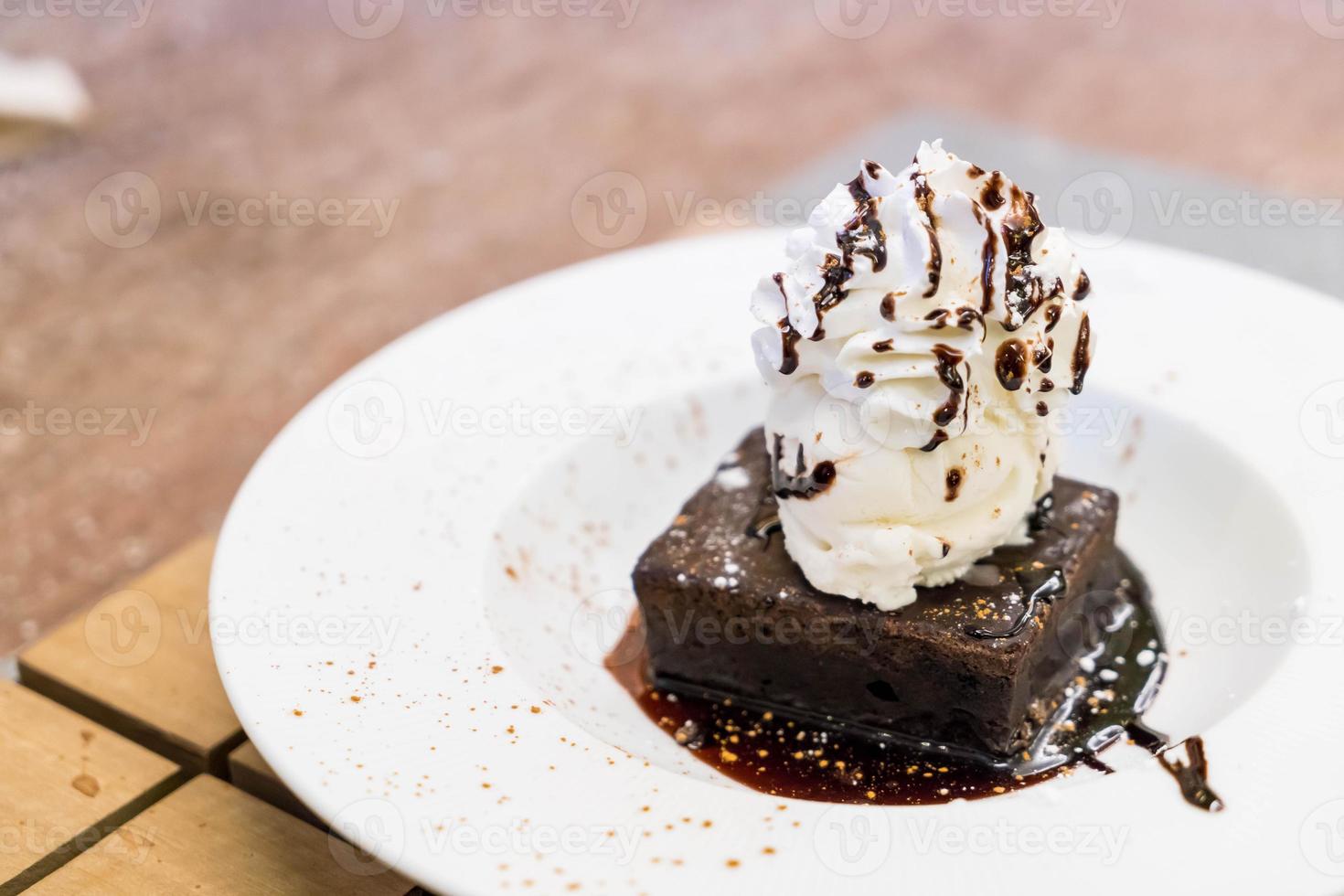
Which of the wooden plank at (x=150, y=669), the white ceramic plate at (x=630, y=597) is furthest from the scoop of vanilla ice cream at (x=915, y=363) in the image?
the wooden plank at (x=150, y=669)

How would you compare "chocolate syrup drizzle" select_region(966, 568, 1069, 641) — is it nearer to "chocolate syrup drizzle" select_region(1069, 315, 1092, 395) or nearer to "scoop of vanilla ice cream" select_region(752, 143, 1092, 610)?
"scoop of vanilla ice cream" select_region(752, 143, 1092, 610)

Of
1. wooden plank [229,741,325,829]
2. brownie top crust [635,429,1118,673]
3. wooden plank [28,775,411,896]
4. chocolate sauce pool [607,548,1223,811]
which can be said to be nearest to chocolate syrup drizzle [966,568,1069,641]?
brownie top crust [635,429,1118,673]

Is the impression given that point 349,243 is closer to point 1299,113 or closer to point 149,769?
point 149,769

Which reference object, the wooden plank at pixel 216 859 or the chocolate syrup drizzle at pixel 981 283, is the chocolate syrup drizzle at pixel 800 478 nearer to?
the chocolate syrup drizzle at pixel 981 283

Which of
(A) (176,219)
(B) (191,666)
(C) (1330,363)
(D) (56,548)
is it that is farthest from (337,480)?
(A) (176,219)

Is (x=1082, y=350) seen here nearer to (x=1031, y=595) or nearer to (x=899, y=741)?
(x=1031, y=595)
